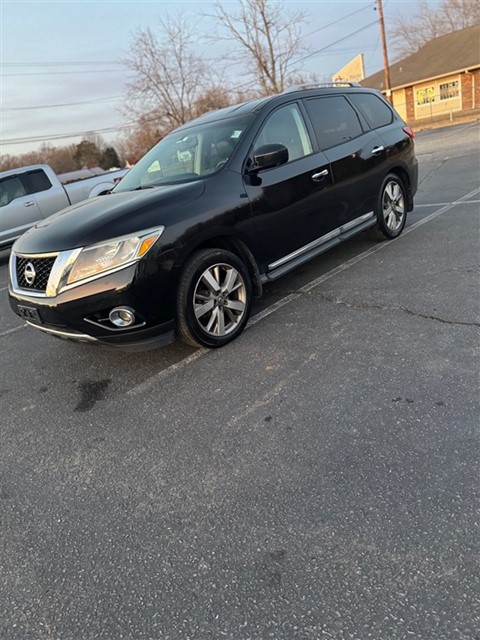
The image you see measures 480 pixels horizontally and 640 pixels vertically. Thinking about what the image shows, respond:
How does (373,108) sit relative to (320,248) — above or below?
above

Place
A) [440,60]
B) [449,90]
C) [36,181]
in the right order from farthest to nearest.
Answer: [440,60]
[449,90]
[36,181]

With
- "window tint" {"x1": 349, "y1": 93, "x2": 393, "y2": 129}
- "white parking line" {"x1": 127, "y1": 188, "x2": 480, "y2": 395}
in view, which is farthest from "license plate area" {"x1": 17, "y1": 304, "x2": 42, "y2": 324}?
"window tint" {"x1": 349, "y1": 93, "x2": 393, "y2": 129}

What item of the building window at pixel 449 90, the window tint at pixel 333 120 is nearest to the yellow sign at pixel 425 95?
the building window at pixel 449 90

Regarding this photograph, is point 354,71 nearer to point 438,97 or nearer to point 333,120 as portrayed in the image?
point 438,97

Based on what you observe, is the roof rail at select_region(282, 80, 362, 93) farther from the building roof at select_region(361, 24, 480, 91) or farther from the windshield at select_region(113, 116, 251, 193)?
the building roof at select_region(361, 24, 480, 91)

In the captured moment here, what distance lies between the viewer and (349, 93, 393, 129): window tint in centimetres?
567

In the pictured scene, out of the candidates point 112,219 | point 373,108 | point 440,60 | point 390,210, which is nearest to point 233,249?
point 112,219

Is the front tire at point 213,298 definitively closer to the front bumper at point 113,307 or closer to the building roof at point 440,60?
the front bumper at point 113,307

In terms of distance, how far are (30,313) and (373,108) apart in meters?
4.68

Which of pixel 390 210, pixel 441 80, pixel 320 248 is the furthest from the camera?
pixel 441 80

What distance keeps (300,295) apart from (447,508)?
9.87ft

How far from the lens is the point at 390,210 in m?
6.02

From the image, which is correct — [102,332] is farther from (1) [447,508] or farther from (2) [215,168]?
(1) [447,508]

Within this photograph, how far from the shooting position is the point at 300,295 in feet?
16.2
